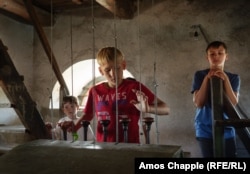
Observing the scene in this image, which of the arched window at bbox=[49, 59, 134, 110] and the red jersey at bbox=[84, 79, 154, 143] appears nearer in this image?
the red jersey at bbox=[84, 79, 154, 143]

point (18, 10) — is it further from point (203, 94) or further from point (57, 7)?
point (203, 94)

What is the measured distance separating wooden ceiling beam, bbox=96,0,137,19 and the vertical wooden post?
1827 mm

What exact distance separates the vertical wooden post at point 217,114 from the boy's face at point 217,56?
0.71m

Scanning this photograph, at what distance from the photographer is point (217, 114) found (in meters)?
0.84

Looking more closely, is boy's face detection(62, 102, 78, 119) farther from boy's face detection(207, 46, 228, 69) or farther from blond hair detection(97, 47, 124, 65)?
boy's face detection(207, 46, 228, 69)

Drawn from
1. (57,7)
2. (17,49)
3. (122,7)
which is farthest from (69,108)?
(57,7)

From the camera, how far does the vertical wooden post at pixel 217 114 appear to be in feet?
2.69

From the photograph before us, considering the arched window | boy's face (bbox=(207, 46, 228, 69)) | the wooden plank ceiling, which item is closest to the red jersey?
boy's face (bbox=(207, 46, 228, 69))

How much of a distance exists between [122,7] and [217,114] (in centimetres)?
214

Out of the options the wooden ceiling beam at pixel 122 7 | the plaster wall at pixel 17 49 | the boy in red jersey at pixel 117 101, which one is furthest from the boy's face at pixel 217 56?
the plaster wall at pixel 17 49

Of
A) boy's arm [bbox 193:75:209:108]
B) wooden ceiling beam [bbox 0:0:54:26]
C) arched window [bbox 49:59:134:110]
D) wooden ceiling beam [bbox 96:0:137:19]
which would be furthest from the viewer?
arched window [bbox 49:59:134:110]

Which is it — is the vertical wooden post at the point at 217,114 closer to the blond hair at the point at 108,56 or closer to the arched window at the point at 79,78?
the blond hair at the point at 108,56

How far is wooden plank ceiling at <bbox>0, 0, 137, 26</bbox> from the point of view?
263 centimetres

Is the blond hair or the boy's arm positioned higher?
the blond hair
